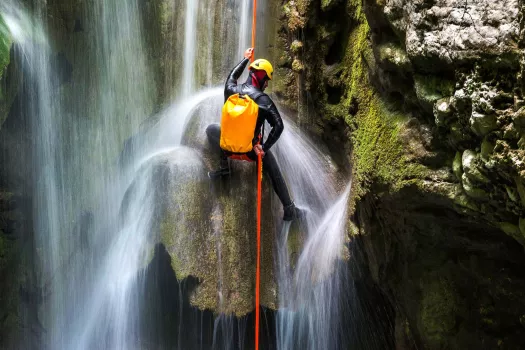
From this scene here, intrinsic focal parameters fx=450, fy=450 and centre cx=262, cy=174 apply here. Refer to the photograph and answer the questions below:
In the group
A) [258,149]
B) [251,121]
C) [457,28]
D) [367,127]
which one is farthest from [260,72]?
[457,28]

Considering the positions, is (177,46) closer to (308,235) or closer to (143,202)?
(143,202)

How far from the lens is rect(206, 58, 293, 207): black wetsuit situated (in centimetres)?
551

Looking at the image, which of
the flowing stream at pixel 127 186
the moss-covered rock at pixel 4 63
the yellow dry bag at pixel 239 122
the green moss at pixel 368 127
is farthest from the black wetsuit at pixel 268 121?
the moss-covered rock at pixel 4 63

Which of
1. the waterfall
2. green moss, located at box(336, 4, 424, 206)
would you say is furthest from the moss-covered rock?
green moss, located at box(336, 4, 424, 206)

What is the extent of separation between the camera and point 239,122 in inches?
211

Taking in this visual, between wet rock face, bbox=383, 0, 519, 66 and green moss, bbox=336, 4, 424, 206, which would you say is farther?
green moss, bbox=336, 4, 424, 206

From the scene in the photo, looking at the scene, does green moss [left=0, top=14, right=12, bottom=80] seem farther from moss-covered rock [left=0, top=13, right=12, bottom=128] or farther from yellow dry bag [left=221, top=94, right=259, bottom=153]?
yellow dry bag [left=221, top=94, right=259, bottom=153]

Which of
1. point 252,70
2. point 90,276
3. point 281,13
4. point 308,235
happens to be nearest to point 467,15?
point 252,70

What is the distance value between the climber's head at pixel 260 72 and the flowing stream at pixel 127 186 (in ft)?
3.91

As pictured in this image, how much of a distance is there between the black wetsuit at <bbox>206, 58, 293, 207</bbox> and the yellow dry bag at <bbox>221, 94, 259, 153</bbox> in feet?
0.51

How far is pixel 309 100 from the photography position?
665cm

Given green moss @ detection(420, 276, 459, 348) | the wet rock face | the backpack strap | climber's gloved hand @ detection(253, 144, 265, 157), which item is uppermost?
the wet rock face

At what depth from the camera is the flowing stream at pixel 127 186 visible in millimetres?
6176

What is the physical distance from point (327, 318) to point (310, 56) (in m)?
3.68
